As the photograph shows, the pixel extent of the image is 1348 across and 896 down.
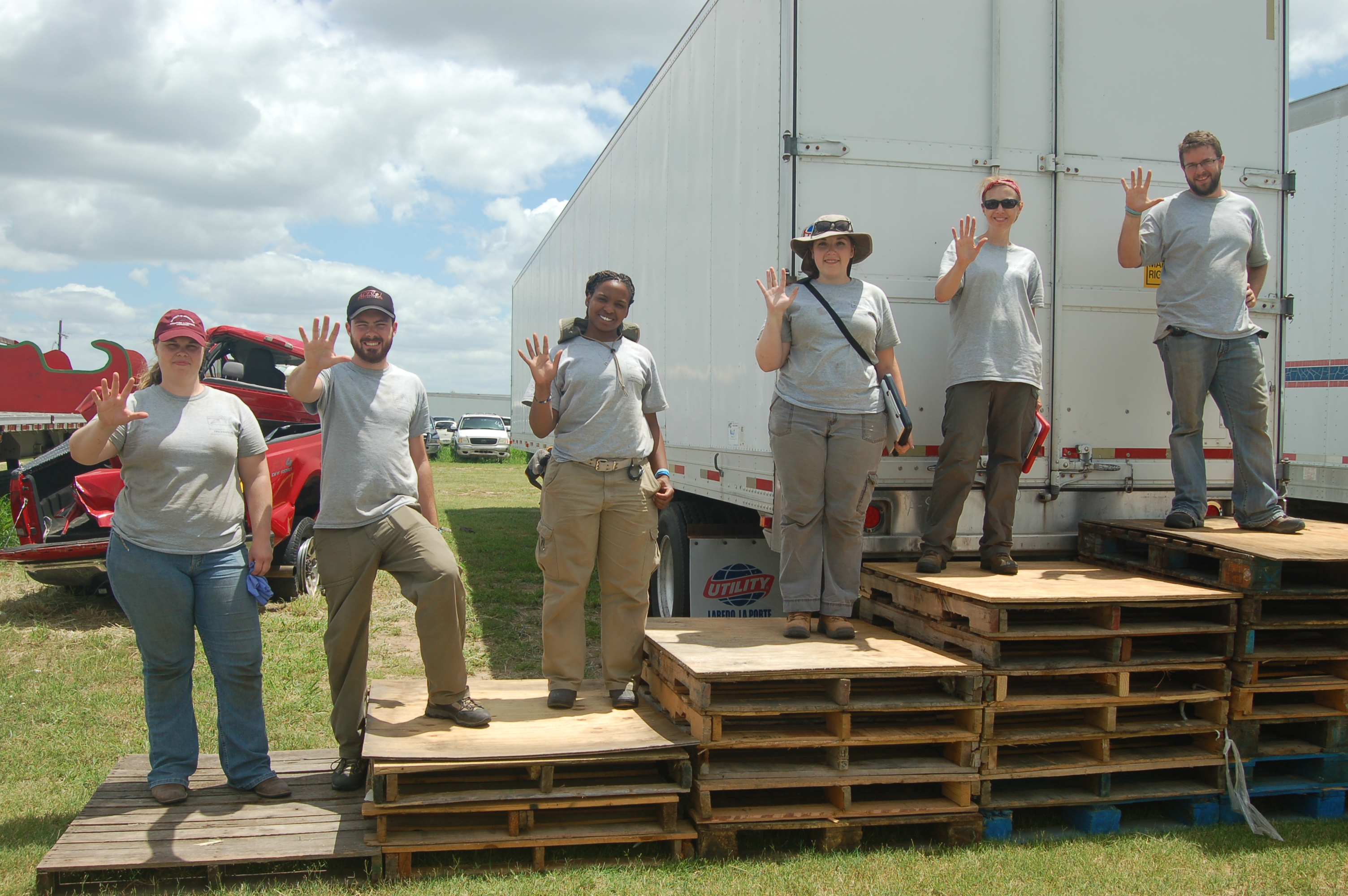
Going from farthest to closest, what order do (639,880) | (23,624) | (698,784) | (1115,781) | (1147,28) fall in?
1. (23,624)
2. (1147,28)
3. (1115,781)
4. (698,784)
5. (639,880)

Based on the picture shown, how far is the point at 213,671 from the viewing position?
3.88 meters

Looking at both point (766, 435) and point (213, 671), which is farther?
point (766, 435)

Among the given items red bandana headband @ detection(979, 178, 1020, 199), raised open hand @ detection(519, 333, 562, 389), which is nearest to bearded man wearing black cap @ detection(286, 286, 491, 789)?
raised open hand @ detection(519, 333, 562, 389)

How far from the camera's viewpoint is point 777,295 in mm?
4207

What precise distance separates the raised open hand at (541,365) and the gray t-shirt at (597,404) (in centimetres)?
12

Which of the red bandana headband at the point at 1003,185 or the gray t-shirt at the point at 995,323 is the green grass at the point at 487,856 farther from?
the red bandana headband at the point at 1003,185

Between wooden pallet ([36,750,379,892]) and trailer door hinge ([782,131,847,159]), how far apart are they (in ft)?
11.7

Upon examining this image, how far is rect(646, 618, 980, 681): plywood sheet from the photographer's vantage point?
378cm

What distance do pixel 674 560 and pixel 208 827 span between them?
348cm

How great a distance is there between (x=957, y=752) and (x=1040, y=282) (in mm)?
2330

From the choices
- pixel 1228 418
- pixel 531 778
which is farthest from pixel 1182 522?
pixel 531 778

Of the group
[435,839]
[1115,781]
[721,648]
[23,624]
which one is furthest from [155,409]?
[23,624]

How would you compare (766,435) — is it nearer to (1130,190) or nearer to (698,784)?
(698,784)

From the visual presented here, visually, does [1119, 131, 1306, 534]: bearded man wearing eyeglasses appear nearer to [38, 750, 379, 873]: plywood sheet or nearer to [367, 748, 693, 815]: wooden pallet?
[367, 748, 693, 815]: wooden pallet
